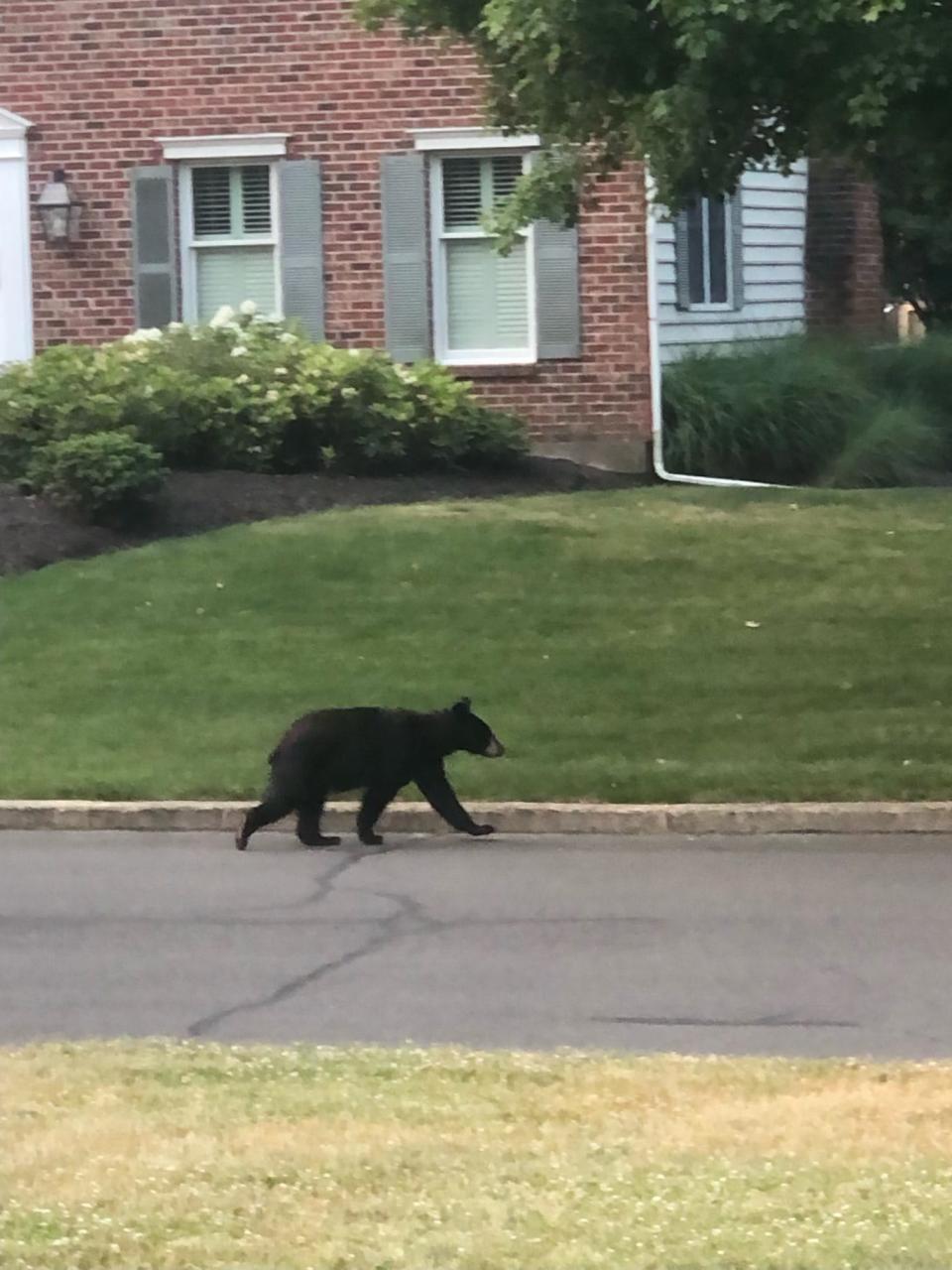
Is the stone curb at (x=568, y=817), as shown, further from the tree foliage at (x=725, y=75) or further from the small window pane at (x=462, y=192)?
the small window pane at (x=462, y=192)

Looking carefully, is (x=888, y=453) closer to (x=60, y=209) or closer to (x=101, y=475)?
(x=101, y=475)

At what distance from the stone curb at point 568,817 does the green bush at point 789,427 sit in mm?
9705

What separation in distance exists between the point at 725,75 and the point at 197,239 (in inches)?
453

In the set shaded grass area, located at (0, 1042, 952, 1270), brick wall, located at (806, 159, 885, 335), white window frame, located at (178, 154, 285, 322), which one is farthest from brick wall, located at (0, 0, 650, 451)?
shaded grass area, located at (0, 1042, 952, 1270)

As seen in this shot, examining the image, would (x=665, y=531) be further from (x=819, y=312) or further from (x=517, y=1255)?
(x=517, y=1255)

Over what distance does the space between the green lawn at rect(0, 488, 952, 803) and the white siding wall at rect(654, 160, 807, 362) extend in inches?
162

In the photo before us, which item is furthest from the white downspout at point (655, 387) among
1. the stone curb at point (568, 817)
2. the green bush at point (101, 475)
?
the stone curb at point (568, 817)

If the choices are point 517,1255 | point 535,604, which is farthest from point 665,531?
point 517,1255

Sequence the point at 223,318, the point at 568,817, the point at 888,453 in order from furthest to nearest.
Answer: the point at 888,453 < the point at 223,318 < the point at 568,817

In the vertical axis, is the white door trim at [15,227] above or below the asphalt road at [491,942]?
above

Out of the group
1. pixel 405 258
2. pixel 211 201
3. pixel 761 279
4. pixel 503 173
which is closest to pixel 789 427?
pixel 761 279

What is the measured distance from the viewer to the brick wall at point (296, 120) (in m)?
20.9

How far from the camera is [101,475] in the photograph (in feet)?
56.1

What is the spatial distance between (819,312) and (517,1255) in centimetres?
2193
